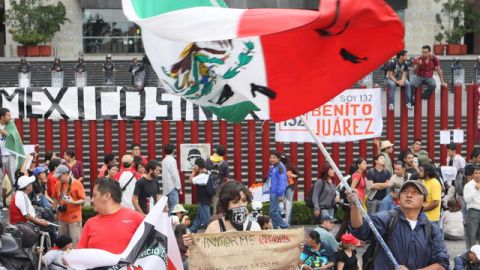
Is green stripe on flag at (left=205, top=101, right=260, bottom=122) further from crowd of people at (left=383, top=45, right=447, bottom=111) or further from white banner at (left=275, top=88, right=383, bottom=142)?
crowd of people at (left=383, top=45, right=447, bottom=111)

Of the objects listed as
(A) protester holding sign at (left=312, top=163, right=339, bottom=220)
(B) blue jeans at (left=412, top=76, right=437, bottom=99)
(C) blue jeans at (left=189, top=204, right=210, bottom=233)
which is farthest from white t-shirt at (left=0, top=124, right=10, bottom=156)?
(B) blue jeans at (left=412, top=76, right=437, bottom=99)

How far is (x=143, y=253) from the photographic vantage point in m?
8.17

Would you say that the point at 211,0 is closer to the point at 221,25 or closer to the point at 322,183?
the point at 221,25

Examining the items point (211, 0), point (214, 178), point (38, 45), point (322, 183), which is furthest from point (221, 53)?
point (38, 45)

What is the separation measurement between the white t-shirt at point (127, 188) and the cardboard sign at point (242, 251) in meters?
6.69

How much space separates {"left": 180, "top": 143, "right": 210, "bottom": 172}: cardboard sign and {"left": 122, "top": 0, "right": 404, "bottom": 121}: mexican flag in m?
10.6

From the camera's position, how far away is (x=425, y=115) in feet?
70.4

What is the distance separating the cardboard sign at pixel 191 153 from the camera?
18.9 metres

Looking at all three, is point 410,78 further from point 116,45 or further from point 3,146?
point 116,45

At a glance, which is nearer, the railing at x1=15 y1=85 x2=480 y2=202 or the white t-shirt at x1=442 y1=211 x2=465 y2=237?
the white t-shirt at x1=442 y1=211 x2=465 y2=237

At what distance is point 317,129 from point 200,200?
2245 millimetres

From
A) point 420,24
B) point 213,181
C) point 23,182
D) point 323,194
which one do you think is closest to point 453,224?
point 323,194

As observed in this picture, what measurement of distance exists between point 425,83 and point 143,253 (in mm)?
13383

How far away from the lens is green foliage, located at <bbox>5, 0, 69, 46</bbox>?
45500mm
